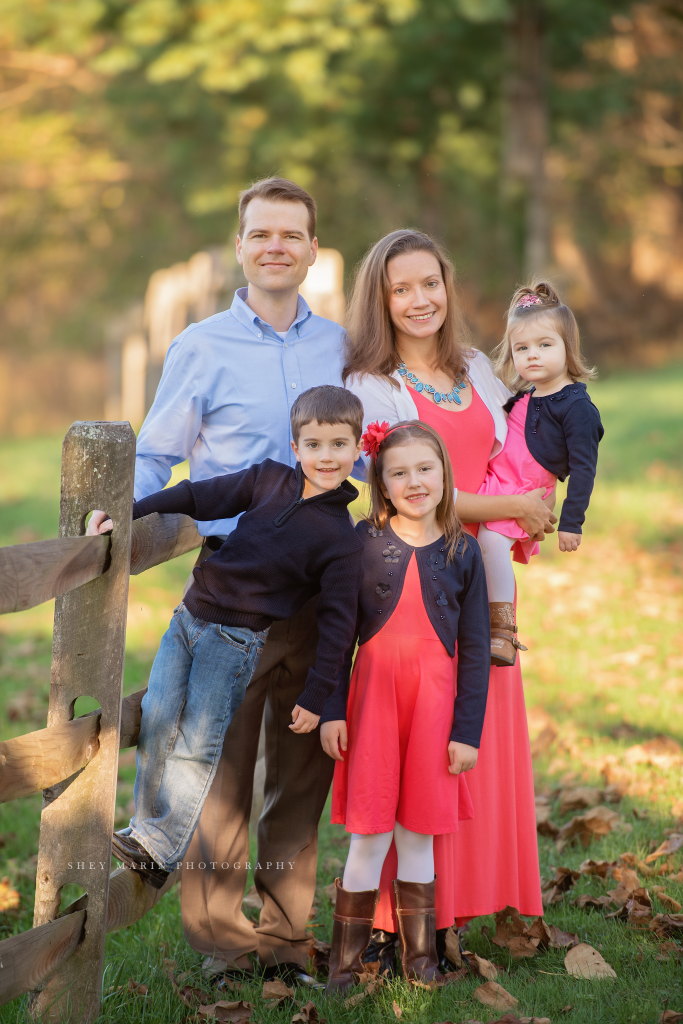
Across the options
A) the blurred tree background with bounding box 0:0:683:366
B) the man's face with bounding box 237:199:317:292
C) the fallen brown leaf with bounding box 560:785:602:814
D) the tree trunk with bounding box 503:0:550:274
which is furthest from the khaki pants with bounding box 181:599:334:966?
the tree trunk with bounding box 503:0:550:274

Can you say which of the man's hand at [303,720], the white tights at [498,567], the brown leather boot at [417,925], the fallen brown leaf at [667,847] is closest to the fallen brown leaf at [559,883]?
the fallen brown leaf at [667,847]

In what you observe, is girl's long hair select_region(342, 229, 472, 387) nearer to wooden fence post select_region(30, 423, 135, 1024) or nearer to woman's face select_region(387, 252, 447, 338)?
woman's face select_region(387, 252, 447, 338)

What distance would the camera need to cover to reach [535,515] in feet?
10.6

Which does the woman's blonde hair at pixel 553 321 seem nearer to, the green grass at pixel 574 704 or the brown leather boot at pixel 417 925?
the brown leather boot at pixel 417 925

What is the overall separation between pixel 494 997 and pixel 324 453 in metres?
1.75

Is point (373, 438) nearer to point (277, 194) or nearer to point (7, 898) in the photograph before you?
point (277, 194)

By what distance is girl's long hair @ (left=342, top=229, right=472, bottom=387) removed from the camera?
10.7 ft

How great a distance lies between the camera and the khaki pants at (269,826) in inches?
124

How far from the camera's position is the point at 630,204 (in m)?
25.0

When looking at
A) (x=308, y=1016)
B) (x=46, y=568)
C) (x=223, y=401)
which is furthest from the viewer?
(x=223, y=401)

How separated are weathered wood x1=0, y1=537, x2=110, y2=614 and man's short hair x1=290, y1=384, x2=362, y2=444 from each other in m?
0.69

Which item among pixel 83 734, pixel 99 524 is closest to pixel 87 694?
pixel 83 734

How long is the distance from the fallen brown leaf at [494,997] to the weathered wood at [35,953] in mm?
1219

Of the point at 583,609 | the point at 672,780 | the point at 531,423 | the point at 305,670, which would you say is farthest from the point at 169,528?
the point at 583,609
